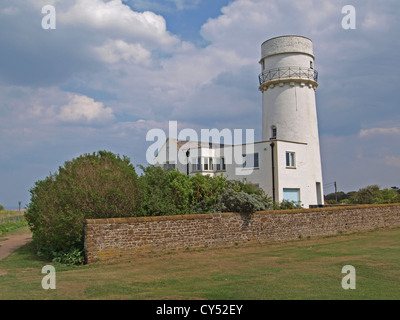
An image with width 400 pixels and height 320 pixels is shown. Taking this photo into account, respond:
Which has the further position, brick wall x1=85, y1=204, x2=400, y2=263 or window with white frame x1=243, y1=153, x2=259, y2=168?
window with white frame x1=243, y1=153, x2=259, y2=168

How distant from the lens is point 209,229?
15.0 meters

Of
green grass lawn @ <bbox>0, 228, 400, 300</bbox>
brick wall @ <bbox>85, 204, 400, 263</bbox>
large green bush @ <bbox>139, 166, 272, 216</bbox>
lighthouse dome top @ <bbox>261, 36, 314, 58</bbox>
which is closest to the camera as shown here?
green grass lawn @ <bbox>0, 228, 400, 300</bbox>

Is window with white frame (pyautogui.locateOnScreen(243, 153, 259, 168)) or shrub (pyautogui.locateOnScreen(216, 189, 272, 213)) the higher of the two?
window with white frame (pyautogui.locateOnScreen(243, 153, 259, 168))

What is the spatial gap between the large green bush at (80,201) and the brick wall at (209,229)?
3.63 ft

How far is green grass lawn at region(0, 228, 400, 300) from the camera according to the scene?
7703mm

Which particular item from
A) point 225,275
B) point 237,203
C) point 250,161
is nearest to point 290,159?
point 250,161

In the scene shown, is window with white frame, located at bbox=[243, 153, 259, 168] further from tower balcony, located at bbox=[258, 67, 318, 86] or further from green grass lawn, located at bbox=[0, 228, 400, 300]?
green grass lawn, located at bbox=[0, 228, 400, 300]

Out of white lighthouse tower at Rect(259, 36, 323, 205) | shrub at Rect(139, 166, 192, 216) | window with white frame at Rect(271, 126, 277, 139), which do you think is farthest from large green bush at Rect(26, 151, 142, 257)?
window with white frame at Rect(271, 126, 277, 139)

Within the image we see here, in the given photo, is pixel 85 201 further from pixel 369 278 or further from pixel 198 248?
pixel 369 278

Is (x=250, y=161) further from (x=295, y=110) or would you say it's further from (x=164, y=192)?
(x=164, y=192)

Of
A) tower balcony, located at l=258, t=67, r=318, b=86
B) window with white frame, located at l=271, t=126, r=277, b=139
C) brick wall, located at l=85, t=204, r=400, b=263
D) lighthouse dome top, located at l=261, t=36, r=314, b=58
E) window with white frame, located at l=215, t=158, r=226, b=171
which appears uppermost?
lighthouse dome top, located at l=261, t=36, r=314, b=58
